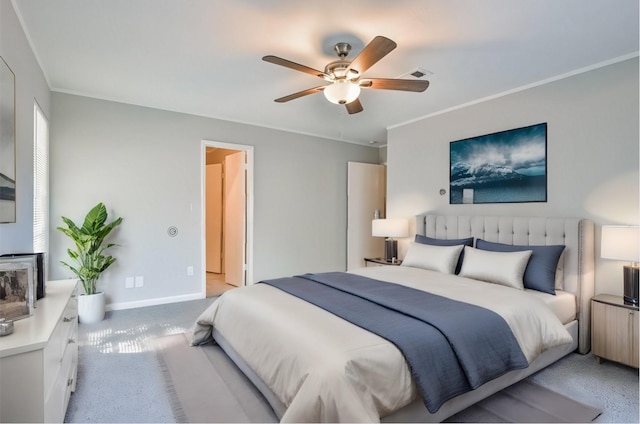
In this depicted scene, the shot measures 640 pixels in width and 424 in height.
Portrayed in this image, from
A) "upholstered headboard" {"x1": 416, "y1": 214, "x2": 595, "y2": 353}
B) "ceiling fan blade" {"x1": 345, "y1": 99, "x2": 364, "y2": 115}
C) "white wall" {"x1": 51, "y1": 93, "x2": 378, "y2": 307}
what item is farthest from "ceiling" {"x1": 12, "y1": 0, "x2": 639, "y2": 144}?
"upholstered headboard" {"x1": 416, "y1": 214, "x2": 595, "y2": 353}

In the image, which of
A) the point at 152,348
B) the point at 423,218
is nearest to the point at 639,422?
the point at 423,218

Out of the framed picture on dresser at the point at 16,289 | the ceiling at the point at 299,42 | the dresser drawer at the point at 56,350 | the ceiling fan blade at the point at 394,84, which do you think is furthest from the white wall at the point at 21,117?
the ceiling fan blade at the point at 394,84

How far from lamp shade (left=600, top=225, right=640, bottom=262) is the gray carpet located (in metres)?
0.91

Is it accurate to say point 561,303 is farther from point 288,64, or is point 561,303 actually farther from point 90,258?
point 90,258

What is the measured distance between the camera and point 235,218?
538 centimetres

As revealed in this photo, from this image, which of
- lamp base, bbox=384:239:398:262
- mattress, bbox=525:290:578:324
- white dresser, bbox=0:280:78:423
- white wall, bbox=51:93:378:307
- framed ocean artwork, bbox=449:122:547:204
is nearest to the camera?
white dresser, bbox=0:280:78:423

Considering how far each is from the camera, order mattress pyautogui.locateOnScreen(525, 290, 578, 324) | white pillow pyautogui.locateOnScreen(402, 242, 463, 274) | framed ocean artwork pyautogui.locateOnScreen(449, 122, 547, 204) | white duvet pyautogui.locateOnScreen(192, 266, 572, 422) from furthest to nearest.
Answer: white pillow pyautogui.locateOnScreen(402, 242, 463, 274)
framed ocean artwork pyautogui.locateOnScreen(449, 122, 547, 204)
mattress pyautogui.locateOnScreen(525, 290, 578, 324)
white duvet pyautogui.locateOnScreen(192, 266, 572, 422)

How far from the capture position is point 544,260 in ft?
9.77

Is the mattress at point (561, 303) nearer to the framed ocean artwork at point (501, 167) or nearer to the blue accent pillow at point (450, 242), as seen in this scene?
the blue accent pillow at point (450, 242)

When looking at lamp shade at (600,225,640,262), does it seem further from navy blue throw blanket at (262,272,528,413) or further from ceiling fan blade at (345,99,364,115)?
ceiling fan blade at (345,99,364,115)

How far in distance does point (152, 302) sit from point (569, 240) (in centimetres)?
463

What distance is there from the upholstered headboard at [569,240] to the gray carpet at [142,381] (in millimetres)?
405

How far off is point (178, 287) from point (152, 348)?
1543 millimetres

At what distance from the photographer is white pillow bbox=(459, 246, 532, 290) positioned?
2.93 metres
